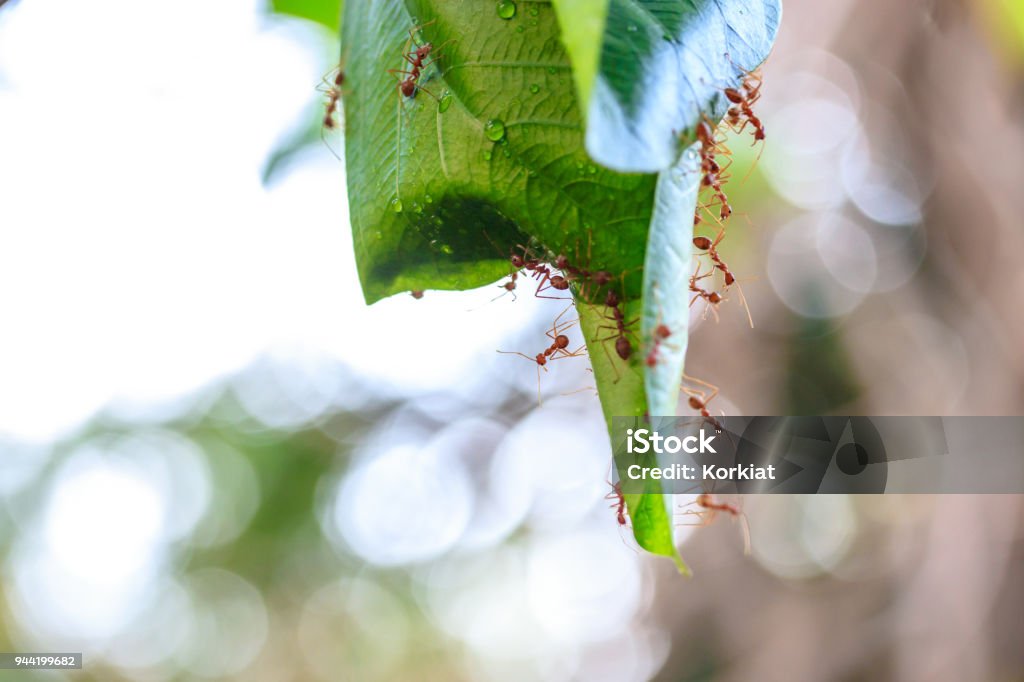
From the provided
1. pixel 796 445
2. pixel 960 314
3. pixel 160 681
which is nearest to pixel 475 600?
pixel 160 681

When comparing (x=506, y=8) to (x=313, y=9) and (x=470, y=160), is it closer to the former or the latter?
(x=470, y=160)

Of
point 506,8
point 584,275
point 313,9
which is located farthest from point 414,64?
point 313,9

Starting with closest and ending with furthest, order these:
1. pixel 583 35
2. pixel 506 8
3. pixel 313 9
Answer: pixel 583 35 < pixel 506 8 < pixel 313 9

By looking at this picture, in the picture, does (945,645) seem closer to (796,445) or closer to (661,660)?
(796,445)

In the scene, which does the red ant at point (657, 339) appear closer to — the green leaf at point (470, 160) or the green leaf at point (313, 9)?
the green leaf at point (470, 160)

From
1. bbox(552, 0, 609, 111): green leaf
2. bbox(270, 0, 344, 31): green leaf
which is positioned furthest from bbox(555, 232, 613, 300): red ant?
bbox(270, 0, 344, 31): green leaf

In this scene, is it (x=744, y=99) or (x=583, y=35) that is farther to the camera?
(x=744, y=99)

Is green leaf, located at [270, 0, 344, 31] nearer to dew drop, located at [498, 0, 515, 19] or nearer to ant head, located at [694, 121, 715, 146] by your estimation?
dew drop, located at [498, 0, 515, 19]
